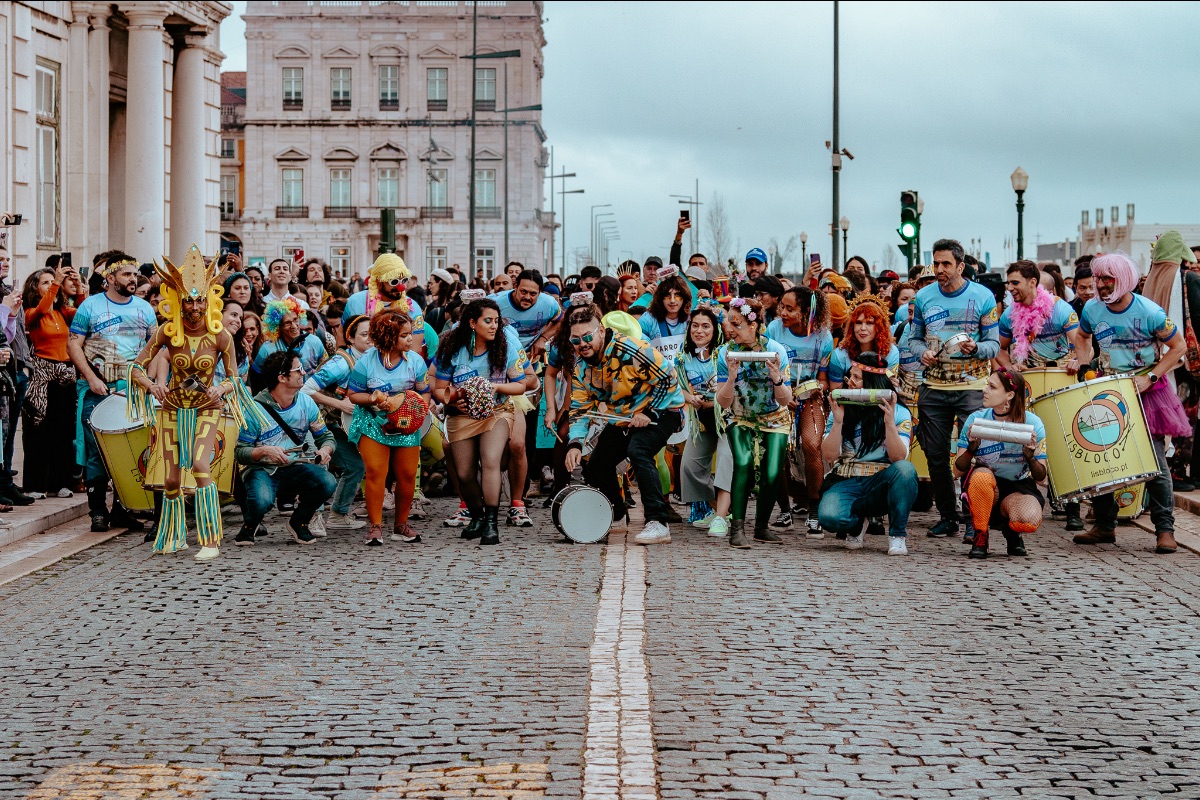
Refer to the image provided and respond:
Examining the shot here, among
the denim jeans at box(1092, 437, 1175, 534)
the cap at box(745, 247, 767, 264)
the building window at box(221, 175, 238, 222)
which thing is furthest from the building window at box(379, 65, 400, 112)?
the denim jeans at box(1092, 437, 1175, 534)

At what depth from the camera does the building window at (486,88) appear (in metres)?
89.8

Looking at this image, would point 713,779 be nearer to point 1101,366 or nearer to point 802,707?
point 802,707

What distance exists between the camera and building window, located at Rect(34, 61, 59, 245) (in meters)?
29.2

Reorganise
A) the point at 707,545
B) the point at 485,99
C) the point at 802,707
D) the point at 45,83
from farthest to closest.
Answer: the point at 485,99, the point at 45,83, the point at 707,545, the point at 802,707

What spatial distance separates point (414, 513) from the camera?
1345 centimetres

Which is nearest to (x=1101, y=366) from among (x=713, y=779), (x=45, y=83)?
(x=713, y=779)

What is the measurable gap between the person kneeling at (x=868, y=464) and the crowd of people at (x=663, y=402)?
0.05 feet

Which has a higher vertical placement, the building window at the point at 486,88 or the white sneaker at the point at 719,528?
the building window at the point at 486,88

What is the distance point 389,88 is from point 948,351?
82.3 metres

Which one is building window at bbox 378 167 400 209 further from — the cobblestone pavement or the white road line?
the white road line

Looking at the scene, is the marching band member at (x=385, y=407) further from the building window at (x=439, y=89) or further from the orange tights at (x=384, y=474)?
the building window at (x=439, y=89)

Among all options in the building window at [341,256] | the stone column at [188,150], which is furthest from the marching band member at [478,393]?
the building window at [341,256]

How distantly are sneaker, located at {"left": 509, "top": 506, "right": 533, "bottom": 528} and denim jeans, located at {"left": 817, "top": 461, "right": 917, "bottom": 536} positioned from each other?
90.7 inches

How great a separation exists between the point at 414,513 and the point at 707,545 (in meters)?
2.85
